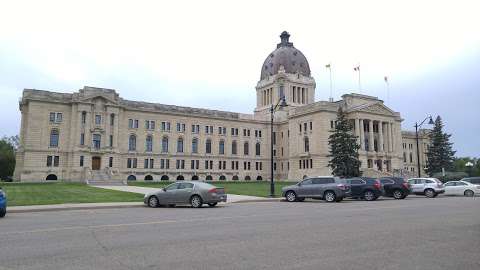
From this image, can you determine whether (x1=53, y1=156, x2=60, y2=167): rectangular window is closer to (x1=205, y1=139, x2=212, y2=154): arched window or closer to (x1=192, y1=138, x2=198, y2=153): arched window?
(x1=192, y1=138, x2=198, y2=153): arched window

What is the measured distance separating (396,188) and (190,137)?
58178 millimetres

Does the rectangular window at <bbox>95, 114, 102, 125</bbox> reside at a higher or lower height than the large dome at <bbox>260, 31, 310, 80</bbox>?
lower

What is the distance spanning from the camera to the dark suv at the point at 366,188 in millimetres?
29000

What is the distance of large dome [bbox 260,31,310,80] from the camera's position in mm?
106500

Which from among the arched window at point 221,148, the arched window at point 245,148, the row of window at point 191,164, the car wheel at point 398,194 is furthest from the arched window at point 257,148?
the car wheel at point 398,194

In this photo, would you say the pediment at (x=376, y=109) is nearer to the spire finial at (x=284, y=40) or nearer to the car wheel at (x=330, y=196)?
the spire finial at (x=284, y=40)

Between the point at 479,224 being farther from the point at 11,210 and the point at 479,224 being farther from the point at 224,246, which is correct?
the point at 11,210

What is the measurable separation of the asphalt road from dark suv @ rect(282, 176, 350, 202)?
41.4ft

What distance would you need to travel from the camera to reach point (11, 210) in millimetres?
18641

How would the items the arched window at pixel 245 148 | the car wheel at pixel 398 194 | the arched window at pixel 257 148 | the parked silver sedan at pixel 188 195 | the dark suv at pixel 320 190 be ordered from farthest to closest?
1. the arched window at pixel 257 148
2. the arched window at pixel 245 148
3. the car wheel at pixel 398 194
4. the dark suv at pixel 320 190
5. the parked silver sedan at pixel 188 195

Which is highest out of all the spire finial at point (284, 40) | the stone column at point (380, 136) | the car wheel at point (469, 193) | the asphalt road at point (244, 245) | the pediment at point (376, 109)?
the spire finial at point (284, 40)

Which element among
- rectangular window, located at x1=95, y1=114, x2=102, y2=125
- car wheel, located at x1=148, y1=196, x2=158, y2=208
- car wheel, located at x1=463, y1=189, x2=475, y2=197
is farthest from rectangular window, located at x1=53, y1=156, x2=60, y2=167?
car wheel, located at x1=463, y1=189, x2=475, y2=197

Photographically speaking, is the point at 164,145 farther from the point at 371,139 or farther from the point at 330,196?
the point at 330,196

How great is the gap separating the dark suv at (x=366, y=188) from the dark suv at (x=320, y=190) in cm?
238
